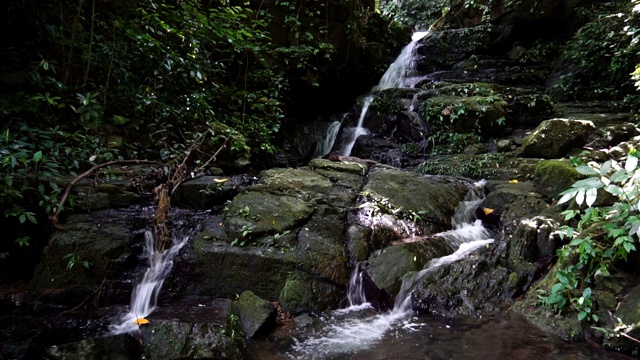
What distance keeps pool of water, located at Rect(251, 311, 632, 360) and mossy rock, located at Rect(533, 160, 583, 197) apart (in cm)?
216

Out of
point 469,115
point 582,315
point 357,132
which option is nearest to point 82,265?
point 582,315

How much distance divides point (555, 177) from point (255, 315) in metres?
4.41

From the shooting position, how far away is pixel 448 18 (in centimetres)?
1568

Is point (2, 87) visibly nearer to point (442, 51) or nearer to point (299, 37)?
Answer: point (299, 37)

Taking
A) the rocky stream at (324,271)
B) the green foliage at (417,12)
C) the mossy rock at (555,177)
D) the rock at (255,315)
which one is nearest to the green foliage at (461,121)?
the rocky stream at (324,271)

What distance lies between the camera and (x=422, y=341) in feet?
11.3

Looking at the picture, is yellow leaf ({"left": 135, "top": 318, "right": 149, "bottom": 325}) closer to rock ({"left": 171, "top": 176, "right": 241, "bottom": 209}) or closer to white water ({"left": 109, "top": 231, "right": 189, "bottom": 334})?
white water ({"left": 109, "top": 231, "right": 189, "bottom": 334})

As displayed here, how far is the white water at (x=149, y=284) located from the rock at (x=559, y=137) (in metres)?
6.38

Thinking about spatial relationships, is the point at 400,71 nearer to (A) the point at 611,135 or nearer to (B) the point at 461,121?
(B) the point at 461,121

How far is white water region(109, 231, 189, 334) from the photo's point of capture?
3.84 m

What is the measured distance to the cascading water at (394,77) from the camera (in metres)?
10.2

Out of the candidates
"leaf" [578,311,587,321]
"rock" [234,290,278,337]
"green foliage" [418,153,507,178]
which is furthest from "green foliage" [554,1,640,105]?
"rock" [234,290,278,337]

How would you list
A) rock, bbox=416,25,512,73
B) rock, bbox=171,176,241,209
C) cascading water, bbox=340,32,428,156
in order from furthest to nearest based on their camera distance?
rock, bbox=416,25,512,73
cascading water, bbox=340,32,428,156
rock, bbox=171,176,241,209

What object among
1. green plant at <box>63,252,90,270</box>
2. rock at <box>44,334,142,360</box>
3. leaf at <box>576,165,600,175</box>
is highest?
leaf at <box>576,165,600,175</box>
